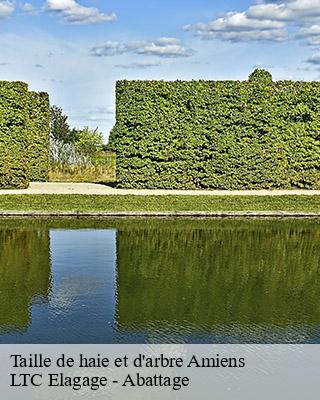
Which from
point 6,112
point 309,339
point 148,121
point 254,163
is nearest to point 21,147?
point 6,112

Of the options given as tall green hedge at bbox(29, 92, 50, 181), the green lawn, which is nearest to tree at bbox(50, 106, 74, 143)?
tall green hedge at bbox(29, 92, 50, 181)

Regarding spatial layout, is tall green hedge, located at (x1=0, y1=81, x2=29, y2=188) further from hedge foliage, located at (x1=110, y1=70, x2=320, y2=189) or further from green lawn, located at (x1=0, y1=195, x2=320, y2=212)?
hedge foliage, located at (x1=110, y1=70, x2=320, y2=189)

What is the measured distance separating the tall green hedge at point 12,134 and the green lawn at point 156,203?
2.79 metres

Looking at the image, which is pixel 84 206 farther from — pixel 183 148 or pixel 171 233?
pixel 183 148

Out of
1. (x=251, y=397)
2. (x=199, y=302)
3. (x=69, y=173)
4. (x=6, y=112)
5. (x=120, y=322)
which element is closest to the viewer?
(x=251, y=397)

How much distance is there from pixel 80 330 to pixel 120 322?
54cm

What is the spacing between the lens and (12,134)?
68.4ft

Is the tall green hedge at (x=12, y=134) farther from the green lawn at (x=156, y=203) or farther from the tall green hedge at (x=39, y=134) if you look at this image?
the green lawn at (x=156, y=203)

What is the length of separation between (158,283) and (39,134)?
15.2 metres

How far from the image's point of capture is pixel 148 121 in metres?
21.3

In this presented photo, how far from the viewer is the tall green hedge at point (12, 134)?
20812 mm

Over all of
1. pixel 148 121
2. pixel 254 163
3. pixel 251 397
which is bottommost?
pixel 251 397

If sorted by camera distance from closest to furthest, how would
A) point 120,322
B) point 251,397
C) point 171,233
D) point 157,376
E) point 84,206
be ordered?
point 251,397, point 157,376, point 120,322, point 171,233, point 84,206

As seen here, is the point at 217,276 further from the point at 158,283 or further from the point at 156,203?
the point at 156,203
